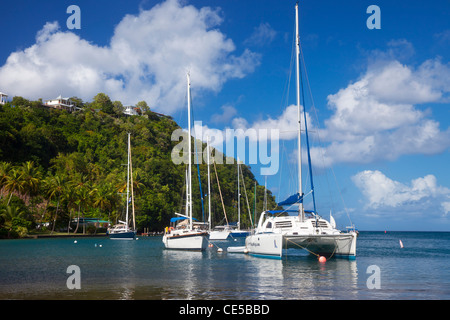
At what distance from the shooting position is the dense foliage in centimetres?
7006

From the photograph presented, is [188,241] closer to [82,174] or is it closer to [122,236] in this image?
[122,236]

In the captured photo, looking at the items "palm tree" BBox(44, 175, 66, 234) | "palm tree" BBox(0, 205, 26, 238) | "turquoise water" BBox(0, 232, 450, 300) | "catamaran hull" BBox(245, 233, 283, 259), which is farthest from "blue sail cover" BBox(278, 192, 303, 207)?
"palm tree" BBox(44, 175, 66, 234)

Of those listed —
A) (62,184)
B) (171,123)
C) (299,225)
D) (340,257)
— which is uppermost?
(171,123)

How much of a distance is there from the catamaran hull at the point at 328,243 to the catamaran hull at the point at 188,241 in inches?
414

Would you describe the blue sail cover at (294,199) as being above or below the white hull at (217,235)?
above

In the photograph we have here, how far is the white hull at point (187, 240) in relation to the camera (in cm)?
3688

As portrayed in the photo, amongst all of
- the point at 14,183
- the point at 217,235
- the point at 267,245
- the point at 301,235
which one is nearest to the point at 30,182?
the point at 14,183

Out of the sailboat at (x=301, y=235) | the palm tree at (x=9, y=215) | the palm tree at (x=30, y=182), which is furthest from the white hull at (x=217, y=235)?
the sailboat at (x=301, y=235)

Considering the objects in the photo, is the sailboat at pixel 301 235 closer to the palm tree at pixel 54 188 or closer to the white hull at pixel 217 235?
the white hull at pixel 217 235

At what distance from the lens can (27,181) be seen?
2677 inches

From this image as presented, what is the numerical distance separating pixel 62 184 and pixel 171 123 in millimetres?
68138

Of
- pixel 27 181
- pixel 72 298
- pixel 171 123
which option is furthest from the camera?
pixel 171 123
